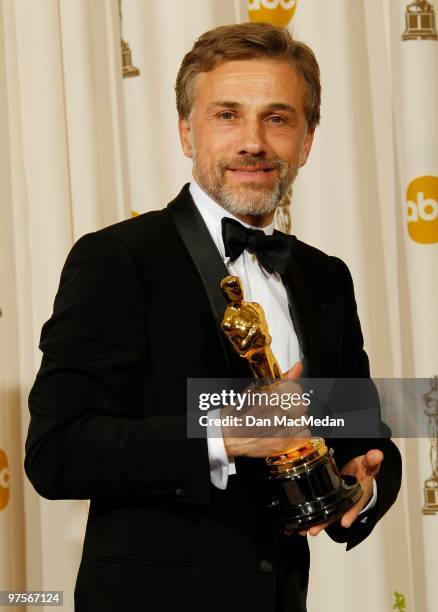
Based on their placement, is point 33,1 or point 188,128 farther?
point 33,1

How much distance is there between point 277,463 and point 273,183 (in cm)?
37

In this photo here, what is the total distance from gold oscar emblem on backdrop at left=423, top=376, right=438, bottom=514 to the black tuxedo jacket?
59 cm

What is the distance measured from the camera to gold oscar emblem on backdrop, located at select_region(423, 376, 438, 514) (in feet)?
5.19

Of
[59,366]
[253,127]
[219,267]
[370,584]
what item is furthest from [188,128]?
[370,584]

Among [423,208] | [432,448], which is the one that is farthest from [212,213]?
[432,448]

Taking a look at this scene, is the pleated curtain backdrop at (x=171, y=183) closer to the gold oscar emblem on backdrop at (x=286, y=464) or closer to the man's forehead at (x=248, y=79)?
the man's forehead at (x=248, y=79)

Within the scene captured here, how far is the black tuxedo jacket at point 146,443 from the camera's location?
88 cm

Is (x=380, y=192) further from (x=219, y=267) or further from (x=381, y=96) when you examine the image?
(x=219, y=267)

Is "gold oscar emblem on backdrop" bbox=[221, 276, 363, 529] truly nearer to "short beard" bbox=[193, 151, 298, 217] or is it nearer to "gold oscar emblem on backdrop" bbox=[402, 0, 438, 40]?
"short beard" bbox=[193, 151, 298, 217]

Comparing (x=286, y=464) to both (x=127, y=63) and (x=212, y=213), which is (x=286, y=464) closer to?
(x=212, y=213)

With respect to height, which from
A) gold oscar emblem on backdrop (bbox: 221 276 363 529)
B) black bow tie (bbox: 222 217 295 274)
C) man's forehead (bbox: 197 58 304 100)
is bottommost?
gold oscar emblem on backdrop (bbox: 221 276 363 529)

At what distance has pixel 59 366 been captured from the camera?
0.91m

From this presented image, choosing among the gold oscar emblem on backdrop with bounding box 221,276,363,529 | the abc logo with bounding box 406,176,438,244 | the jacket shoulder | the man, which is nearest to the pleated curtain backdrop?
the abc logo with bounding box 406,176,438,244

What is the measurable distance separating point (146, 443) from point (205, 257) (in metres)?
0.24
